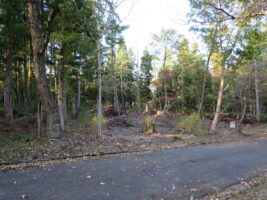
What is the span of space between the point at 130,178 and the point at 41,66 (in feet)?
16.7

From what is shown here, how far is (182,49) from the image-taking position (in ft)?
69.8

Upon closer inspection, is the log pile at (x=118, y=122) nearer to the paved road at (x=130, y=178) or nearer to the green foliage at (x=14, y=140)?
the green foliage at (x=14, y=140)

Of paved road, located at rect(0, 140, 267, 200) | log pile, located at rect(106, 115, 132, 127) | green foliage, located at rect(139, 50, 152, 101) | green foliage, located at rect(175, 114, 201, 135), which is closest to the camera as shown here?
paved road, located at rect(0, 140, 267, 200)

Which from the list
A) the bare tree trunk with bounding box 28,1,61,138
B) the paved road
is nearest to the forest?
the bare tree trunk with bounding box 28,1,61,138

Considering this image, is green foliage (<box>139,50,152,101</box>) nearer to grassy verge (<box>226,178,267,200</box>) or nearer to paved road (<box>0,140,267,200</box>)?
paved road (<box>0,140,267,200</box>)

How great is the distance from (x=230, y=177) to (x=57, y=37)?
799 centimetres

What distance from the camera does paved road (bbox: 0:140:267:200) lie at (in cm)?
282

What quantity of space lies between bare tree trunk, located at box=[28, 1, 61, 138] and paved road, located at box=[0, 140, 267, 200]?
2.49 metres

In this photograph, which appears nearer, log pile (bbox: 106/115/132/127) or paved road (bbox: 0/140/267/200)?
Result: paved road (bbox: 0/140/267/200)

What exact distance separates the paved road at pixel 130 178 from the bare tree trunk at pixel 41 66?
2488 millimetres

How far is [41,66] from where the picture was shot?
6164 millimetres

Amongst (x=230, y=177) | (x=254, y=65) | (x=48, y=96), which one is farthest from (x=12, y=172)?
(x=254, y=65)

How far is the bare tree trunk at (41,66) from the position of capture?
19.4 feet

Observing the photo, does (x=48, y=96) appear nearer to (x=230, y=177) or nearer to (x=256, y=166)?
(x=230, y=177)
